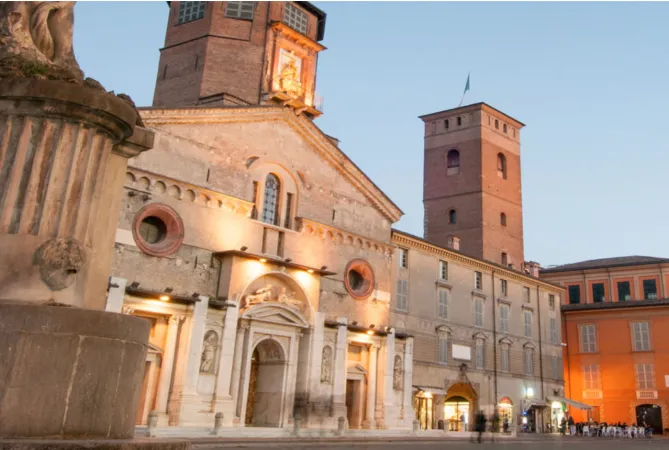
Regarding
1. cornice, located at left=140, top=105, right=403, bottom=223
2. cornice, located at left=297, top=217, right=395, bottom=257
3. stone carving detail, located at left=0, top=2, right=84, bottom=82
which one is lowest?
stone carving detail, located at left=0, top=2, right=84, bottom=82

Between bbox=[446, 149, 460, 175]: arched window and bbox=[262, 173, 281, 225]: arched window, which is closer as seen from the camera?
bbox=[262, 173, 281, 225]: arched window

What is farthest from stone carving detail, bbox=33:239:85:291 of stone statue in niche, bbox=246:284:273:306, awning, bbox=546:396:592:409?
awning, bbox=546:396:592:409

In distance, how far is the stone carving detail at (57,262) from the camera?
17.9 feet

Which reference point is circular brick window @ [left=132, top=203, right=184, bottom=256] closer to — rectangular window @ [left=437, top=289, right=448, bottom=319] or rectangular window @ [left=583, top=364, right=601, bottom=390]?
rectangular window @ [left=437, top=289, right=448, bottom=319]

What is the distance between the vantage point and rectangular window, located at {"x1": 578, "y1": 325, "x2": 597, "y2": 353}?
5009 cm

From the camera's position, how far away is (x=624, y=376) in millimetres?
47938

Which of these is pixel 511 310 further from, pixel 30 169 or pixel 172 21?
pixel 30 169

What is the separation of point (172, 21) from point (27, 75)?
1337 inches

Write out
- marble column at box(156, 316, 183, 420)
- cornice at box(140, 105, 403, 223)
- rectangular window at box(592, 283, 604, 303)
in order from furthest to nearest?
rectangular window at box(592, 283, 604, 303) → cornice at box(140, 105, 403, 223) → marble column at box(156, 316, 183, 420)

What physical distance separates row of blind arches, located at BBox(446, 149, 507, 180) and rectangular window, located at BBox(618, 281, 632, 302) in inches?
528

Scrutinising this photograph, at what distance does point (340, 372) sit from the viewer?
28.8m

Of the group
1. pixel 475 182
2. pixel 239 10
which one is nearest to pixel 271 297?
pixel 239 10

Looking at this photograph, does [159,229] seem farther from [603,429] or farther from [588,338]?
[588,338]

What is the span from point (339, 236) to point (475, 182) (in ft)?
92.8
